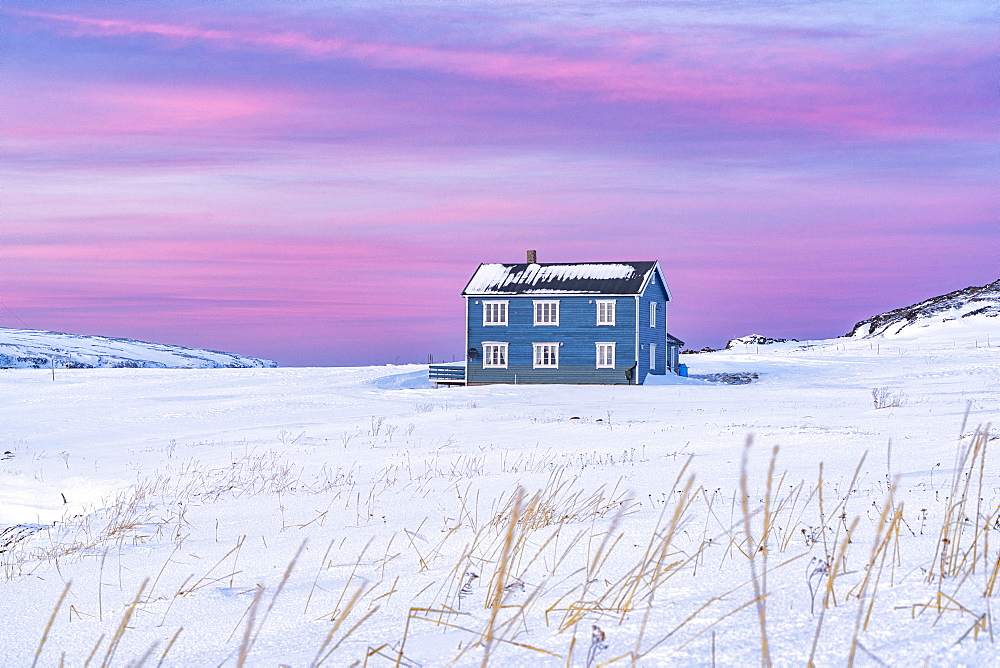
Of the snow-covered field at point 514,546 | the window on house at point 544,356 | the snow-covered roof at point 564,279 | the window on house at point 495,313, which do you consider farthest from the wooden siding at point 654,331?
the snow-covered field at point 514,546

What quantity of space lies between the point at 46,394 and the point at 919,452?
30454 mm

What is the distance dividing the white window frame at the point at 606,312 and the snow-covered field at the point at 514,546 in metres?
22.0

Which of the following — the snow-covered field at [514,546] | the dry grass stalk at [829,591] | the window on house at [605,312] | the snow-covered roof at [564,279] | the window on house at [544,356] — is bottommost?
the snow-covered field at [514,546]

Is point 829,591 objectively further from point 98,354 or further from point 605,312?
point 98,354

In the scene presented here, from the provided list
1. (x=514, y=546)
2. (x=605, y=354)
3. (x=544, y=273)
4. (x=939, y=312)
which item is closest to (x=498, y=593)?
(x=514, y=546)

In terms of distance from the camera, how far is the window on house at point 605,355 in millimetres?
40969

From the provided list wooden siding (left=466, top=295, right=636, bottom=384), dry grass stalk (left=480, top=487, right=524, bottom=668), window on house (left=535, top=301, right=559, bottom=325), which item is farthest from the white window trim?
dry grass stalk (left=480, top=487, right=524, bottom=668)

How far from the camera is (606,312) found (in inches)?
1620

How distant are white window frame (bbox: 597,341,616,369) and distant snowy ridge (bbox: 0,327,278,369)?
26829mm

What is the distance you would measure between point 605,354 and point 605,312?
207cm

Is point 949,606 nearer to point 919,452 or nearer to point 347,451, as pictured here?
point 919,452

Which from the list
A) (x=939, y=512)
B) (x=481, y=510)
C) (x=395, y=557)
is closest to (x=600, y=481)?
(x=481, y=510)

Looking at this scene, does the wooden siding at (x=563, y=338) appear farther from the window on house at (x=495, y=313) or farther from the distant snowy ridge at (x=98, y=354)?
the distant snowy ridge at (x=98, y=354)

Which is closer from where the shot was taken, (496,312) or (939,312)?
(496,312)
